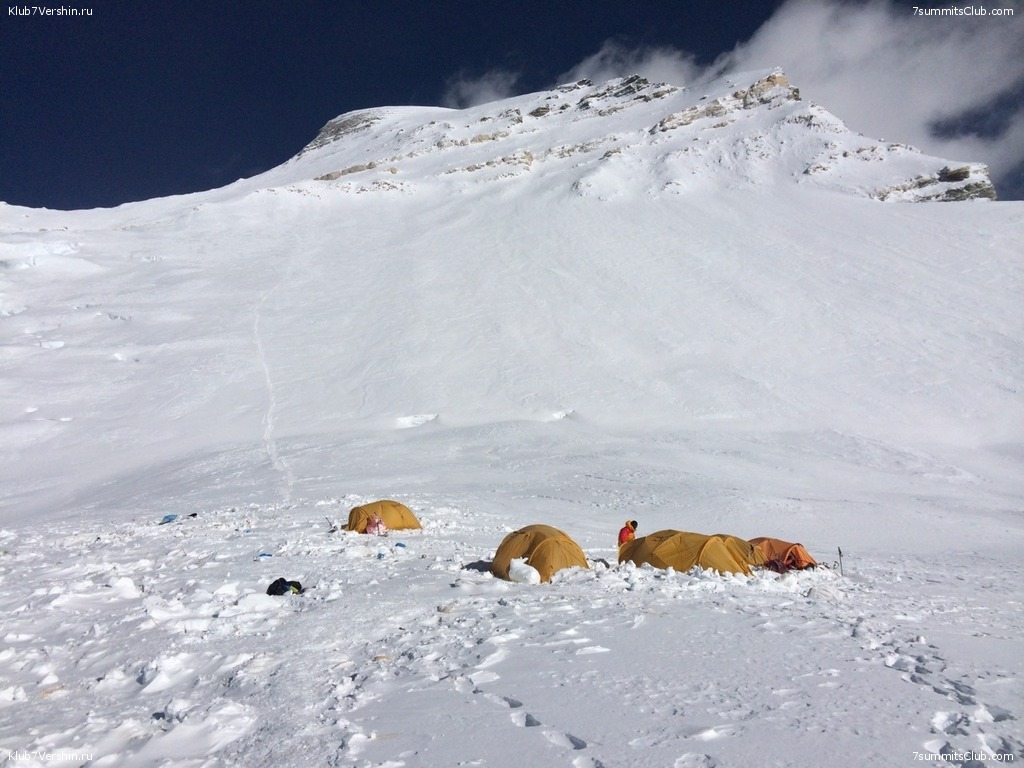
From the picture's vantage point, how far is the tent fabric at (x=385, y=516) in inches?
531

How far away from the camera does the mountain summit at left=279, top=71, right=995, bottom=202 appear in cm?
5547

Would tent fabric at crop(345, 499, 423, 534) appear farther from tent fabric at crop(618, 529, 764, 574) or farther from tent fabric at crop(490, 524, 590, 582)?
tent fabric at crop(618, 529, 764, 574)

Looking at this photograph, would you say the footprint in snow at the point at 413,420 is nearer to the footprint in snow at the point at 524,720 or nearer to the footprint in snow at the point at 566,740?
the footprint in snow at the point at 524,720

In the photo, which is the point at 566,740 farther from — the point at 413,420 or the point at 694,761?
the point at 413,420

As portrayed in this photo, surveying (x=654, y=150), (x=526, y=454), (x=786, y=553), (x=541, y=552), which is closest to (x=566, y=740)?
(x=541, y=552)

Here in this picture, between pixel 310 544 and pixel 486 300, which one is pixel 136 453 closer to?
pixel 310 544

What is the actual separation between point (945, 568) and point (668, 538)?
5764 millimetres

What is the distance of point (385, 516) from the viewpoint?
13758 mm

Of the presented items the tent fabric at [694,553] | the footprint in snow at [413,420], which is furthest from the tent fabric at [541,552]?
the footprint in snow at [413,420]

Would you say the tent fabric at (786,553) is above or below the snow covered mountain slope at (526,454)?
below

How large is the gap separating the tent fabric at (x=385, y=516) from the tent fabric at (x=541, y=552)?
3.99 metres

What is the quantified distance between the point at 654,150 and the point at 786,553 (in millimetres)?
61539

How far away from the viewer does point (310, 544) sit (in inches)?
480

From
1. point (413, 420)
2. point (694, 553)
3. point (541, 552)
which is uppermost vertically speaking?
point (413, 420)
